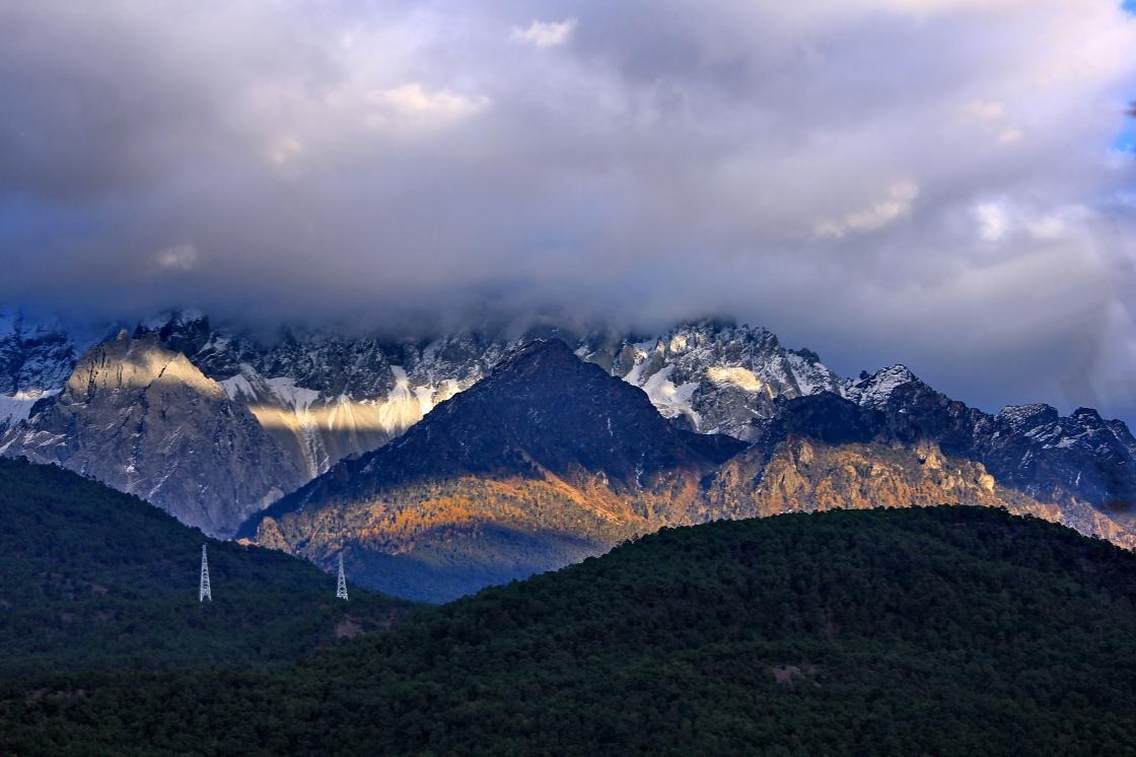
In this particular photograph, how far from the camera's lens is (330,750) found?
190 m

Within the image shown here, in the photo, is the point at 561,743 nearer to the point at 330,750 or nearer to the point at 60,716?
the point at 330,750

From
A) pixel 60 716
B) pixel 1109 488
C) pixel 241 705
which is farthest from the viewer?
pixel 241 705

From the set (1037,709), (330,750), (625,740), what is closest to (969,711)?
(1037,709)

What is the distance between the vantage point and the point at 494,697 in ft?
655

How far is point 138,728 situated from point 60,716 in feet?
23.5

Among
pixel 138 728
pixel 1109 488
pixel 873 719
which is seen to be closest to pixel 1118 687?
pixel 873 719

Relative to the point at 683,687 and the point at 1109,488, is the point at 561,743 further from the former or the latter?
the point at 1109,488

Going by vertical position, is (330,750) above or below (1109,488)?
below

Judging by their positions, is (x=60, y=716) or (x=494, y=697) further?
(x=494, y=697)

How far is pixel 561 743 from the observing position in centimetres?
18862

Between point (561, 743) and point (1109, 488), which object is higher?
point (1109, 488)

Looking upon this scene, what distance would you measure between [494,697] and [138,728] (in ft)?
112

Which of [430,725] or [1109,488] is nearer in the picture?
[1109,488]

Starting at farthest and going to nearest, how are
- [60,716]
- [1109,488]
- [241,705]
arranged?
[241,705], [60,716], [1109,488]
